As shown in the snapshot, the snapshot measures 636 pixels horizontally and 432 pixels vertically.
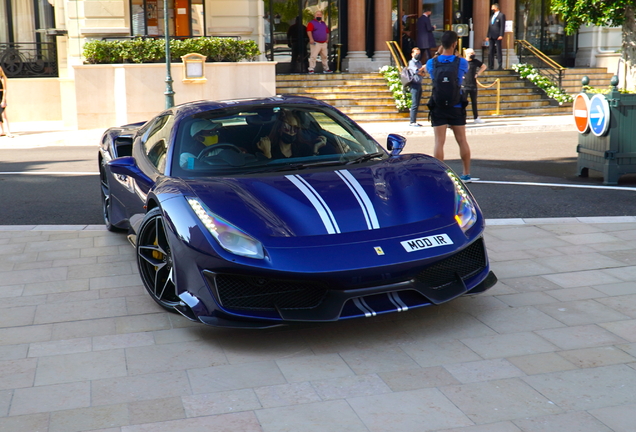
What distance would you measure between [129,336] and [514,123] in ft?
50.6

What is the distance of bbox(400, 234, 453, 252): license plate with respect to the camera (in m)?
4.30

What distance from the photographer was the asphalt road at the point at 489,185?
820 centimetres

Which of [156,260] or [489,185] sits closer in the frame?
[156,260]

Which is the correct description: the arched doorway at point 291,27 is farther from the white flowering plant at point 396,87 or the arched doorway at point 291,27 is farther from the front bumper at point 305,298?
the front bumper at point 305,298

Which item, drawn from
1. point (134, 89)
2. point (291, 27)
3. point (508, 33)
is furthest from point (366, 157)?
point (508, 33)

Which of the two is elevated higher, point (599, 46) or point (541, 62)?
point (599, 46)

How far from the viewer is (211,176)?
510 cm

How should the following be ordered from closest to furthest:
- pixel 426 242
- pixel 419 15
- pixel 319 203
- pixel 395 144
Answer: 1. pixel 426 242
2. pixel 319 203
3. pixel 395 144
4. pixel 419 15

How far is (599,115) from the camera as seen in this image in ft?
31.4

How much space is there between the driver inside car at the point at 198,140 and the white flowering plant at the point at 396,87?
1514 cm

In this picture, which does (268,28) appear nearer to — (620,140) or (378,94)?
(378,94)

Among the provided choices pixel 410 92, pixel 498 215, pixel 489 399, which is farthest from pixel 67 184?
pixel 410 92

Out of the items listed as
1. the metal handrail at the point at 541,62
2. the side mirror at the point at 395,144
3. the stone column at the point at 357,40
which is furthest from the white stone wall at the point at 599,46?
the side mirror at the point at 395,144

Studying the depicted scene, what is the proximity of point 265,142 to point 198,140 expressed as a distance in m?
0.46
